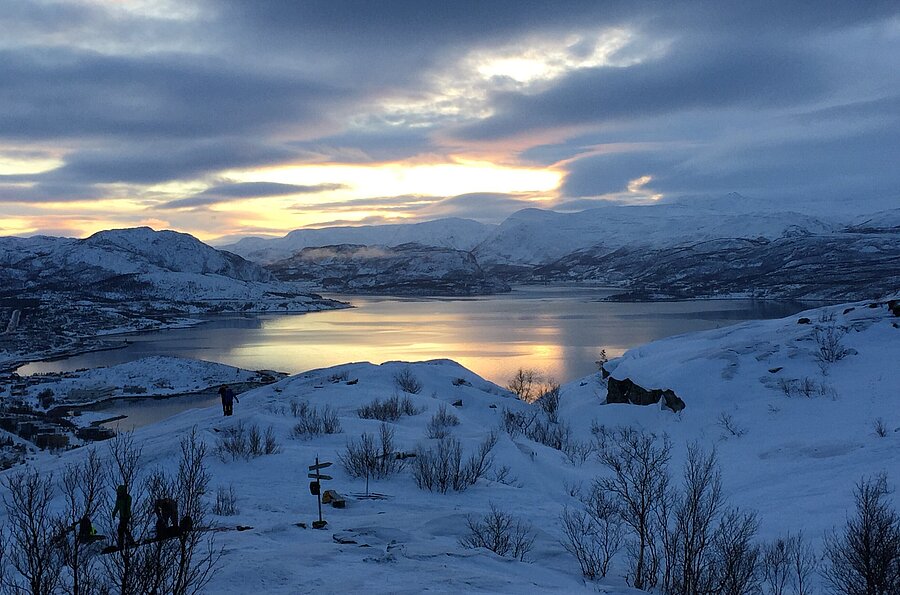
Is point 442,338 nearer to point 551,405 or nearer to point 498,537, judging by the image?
point 551,405

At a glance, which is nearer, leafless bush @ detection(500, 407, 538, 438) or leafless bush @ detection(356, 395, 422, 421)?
leafless bush @ detection(356, 395, 422, 421)

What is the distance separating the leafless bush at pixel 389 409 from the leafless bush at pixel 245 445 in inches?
258

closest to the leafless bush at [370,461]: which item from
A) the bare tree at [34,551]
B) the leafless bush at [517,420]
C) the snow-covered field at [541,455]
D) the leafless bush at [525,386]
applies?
the snow-covered field at [541,455]

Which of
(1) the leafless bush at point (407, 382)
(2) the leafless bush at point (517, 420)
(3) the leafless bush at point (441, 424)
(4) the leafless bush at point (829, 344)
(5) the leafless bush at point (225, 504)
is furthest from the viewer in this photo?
(1) the leafless bush at point (407, 382)

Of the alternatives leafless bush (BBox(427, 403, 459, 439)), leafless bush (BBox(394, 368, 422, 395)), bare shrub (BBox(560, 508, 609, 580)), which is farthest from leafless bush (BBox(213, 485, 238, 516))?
leafless bush (BBox(394, 368, 422, 395))

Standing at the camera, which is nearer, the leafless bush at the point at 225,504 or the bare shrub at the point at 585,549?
the bare shrub at the point at 585,549

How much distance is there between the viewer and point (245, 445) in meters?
18.2

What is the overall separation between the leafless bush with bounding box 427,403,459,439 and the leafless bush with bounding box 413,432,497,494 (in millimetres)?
2631

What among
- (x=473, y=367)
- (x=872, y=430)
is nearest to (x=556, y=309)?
(x=473, y=367)

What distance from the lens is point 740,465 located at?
68.4ft

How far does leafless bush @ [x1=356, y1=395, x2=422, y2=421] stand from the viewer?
25.4 metres

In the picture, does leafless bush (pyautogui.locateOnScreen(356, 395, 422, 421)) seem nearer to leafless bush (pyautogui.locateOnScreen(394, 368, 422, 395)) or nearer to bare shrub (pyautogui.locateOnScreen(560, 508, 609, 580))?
leafless bush (pyautogui.locateOnScreen(394, 368, 422, 395))

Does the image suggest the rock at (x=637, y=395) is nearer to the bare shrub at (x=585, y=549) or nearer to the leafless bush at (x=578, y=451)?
the leafless bush at (x=578, y=451)

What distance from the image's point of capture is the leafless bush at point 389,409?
83.5ft
